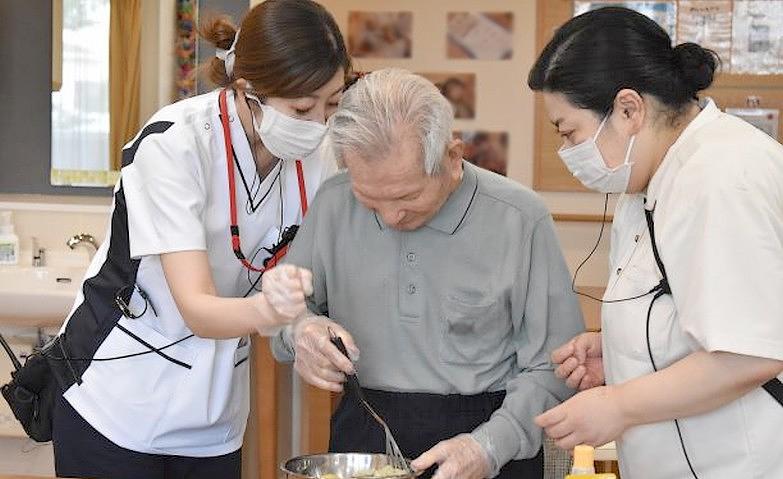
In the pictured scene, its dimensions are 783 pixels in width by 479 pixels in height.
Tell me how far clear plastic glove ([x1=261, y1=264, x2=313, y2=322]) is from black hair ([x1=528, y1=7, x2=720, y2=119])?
477 mm

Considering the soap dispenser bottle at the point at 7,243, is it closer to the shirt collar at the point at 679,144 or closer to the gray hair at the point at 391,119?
the gray hair at the point at 391,119

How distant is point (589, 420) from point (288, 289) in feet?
1.56

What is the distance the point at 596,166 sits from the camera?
1.74 meters

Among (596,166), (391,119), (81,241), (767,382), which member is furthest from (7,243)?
(767,382)

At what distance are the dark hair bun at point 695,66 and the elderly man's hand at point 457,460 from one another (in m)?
0.64

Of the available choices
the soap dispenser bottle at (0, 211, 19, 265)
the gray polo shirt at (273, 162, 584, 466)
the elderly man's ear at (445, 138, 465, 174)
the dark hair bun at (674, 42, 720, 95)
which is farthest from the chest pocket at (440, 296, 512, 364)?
the soap dispenser bottle at (0, 211, 19, 265)

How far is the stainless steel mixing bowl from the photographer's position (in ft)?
5.71

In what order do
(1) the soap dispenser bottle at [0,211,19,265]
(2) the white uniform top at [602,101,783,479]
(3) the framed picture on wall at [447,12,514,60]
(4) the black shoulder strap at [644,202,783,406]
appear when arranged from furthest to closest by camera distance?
1. (3) the framed picture on wall at [447,12,514,60]
2. (1) the soap dispenser bottle at [0,211,19,265]
3. (4) the black shoulder strap at [644,202,783,406]
4. (2) the white uniform top at [602,101,783,479]

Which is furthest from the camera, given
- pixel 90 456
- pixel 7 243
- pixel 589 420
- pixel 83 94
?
pixel 83 94

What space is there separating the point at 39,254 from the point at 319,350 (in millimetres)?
2199

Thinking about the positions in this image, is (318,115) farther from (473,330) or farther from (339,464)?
(339,464)

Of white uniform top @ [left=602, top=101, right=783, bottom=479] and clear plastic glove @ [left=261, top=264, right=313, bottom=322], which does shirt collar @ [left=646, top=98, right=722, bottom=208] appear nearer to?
white uniform top @ [left=602, top=101, right=783, bottom=479]

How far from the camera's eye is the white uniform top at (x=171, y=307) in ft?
6.81

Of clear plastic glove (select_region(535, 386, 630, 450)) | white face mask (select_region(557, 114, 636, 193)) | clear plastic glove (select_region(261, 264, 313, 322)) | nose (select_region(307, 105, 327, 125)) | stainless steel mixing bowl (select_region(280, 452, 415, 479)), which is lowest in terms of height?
stainless steel mixing bowl (select_region(280, 452, 415, 479))
